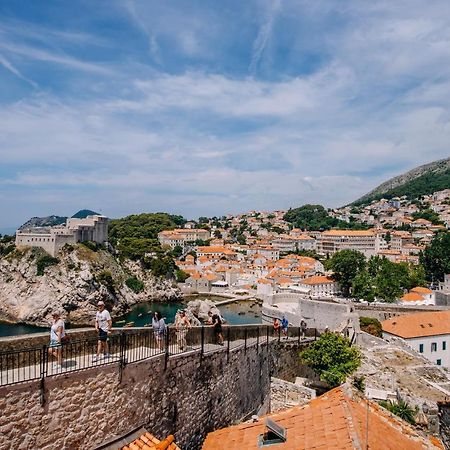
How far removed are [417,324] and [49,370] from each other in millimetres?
29464

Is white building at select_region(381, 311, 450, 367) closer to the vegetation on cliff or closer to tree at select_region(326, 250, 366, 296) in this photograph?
tree at select_region(326, 250, 366, 296)

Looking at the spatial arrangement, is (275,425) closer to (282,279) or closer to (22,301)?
(22,301)

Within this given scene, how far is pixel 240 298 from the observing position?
78688 mm

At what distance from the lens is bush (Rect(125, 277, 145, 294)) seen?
7804 centimetres

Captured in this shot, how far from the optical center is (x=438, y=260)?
68438mm

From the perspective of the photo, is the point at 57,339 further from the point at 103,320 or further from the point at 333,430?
the point at 333,430

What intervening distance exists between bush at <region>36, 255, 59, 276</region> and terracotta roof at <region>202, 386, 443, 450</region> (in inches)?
2529

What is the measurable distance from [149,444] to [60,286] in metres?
61.7

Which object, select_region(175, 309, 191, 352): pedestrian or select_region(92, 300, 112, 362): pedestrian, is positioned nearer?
select_region(92, 300, 112, 362): pedestrian

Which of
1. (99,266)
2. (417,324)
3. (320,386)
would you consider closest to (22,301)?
(99,266)

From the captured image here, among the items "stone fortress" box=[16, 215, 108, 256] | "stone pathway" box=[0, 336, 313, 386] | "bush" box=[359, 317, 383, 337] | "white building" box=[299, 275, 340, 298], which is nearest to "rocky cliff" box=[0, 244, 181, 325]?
"stone fortress" box=[16, 215, 108, 256]

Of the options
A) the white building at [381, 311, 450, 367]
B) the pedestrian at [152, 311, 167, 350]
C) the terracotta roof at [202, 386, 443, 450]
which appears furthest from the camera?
the white building at [381, 311, 450, 367]

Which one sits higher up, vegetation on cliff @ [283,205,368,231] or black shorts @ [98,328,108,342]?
vegetation on cliff @ [283,205,368,231]

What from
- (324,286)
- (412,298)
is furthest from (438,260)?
(412,298)
